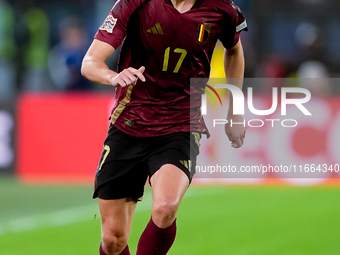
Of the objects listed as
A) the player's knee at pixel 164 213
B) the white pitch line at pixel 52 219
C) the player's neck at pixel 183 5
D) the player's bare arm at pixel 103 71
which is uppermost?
the player's neck at pixel 183 5

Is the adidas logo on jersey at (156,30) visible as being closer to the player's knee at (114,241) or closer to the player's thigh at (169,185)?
the player's thigh at (169,185)

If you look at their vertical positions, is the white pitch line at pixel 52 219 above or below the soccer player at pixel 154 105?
below

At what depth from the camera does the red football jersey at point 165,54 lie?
13.9 feet

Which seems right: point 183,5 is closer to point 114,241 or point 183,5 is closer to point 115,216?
point 115,216

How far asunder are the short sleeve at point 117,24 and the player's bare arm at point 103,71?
1.8 inches

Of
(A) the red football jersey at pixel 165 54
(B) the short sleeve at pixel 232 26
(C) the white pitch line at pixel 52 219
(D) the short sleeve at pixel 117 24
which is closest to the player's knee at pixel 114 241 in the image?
(A) the red football jersey at pixel 165 54

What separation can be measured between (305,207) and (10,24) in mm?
7018

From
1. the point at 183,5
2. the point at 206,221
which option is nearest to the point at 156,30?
Result: the point at 183,5

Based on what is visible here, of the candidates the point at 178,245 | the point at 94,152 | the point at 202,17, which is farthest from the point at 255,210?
the point at 202,17

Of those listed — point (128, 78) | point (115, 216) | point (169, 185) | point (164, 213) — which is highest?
point (128, 78)

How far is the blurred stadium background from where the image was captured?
6.53 meters

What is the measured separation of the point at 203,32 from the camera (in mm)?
4316

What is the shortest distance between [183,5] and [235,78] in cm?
75

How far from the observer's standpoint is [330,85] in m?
10.2
